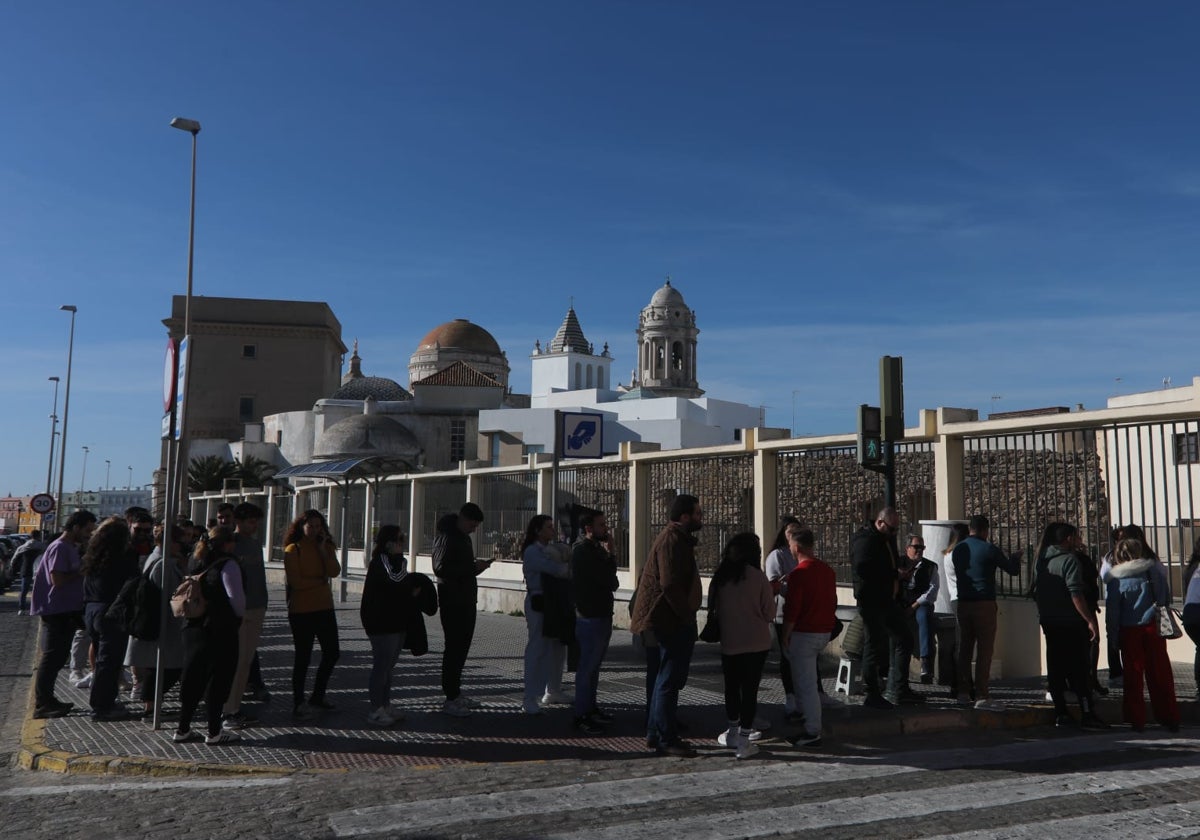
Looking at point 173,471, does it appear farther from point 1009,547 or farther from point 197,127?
point 1009,547

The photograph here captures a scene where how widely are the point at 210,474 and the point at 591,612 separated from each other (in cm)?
6138

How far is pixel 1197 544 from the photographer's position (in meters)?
9.66

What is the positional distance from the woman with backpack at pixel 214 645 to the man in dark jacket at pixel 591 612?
2.48 m

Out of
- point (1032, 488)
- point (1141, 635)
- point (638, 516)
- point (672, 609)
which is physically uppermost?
point (1032, 488)

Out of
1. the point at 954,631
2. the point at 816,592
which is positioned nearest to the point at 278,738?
the point at 816,592

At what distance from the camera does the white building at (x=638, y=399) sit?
6225 cm

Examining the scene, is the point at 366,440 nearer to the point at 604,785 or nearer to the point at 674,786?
the point at 604,785

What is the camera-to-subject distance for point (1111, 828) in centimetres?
564

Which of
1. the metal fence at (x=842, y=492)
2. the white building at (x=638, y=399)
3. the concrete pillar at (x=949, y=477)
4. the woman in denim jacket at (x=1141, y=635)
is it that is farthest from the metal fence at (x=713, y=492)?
the white building at (x=638, y=399)

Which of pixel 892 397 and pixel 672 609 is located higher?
pixel 892 397

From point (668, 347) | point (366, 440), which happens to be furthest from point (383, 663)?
point (668, 347)

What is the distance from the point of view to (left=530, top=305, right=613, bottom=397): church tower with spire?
382 ft

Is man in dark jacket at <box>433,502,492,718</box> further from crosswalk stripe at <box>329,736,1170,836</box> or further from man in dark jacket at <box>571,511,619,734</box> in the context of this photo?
crosswalk stripe at <box>329,736,1170,836</box>

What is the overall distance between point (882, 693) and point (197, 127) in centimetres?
879
